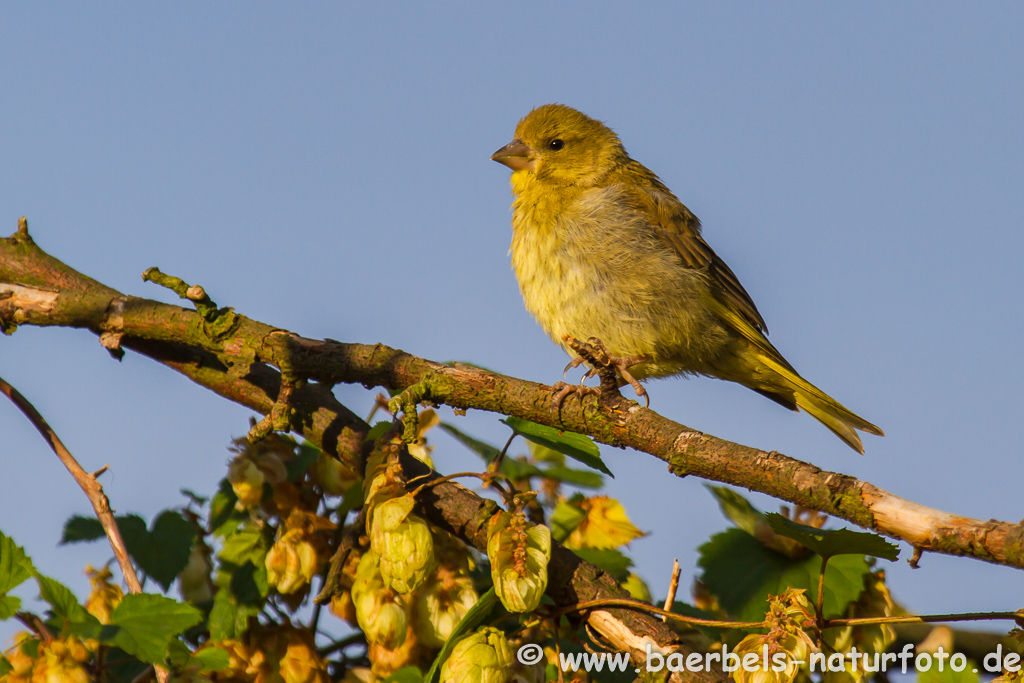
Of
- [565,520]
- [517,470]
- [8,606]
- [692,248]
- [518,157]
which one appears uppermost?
[518,157]

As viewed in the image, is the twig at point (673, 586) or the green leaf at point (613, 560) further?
the green leaf at point (613, 560)

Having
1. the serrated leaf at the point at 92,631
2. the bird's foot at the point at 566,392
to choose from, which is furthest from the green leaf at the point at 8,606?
the bird's foot at the point at 566,392

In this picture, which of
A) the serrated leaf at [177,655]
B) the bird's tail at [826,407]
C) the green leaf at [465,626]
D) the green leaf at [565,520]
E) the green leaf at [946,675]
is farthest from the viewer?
the bird's tail at [826,407]

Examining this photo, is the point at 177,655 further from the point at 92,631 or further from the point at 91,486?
the point at 91,486

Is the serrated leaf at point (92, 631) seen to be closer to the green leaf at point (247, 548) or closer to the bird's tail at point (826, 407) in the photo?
the green leaf at point (247, 548)

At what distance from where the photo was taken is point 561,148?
5152 mm

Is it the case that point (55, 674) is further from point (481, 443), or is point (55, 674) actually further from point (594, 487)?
point (594, 487)

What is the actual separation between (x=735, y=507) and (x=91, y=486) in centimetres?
198

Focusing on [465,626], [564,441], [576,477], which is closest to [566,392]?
[564,441]

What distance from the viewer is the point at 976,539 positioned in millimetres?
1723

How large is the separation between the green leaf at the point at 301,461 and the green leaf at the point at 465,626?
95cm

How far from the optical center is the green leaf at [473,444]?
307cm

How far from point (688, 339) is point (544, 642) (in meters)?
2.32

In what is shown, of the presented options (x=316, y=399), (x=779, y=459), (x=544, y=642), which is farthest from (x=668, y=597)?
(x=316, y=399)
